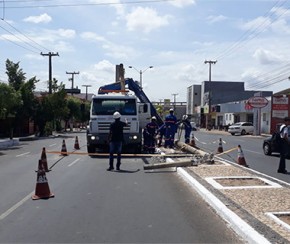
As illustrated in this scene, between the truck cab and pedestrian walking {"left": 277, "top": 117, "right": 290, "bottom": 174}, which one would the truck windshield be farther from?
pedestrian walking {"left": 277, "top": 117, "right": 290, "bottom": 174}

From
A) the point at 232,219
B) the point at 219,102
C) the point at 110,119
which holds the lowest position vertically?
the point at 232,219

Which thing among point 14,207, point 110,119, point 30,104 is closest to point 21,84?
point 30,104

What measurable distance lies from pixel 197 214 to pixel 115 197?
235 cm

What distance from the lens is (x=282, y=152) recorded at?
49.0ft

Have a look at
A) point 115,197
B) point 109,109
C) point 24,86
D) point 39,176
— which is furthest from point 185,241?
point 24,86

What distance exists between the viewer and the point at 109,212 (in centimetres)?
858

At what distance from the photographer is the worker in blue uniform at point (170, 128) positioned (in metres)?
22.9

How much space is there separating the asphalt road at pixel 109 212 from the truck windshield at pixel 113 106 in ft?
25.0

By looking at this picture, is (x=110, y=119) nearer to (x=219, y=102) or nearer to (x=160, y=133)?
(x=160, y=133)

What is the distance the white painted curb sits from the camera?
253 inches

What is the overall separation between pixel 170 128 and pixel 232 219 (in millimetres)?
15834

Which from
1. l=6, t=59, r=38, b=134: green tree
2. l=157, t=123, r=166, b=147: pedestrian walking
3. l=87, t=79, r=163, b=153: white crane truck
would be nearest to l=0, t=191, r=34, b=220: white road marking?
l=87, t=79, r=163, b=153: white crane truck

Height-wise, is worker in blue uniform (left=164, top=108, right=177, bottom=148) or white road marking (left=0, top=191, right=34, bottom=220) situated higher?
worker in blue uniform (left=164, top=108, right=177, bottom=148)

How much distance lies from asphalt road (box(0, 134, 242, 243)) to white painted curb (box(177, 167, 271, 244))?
0.39 ft
